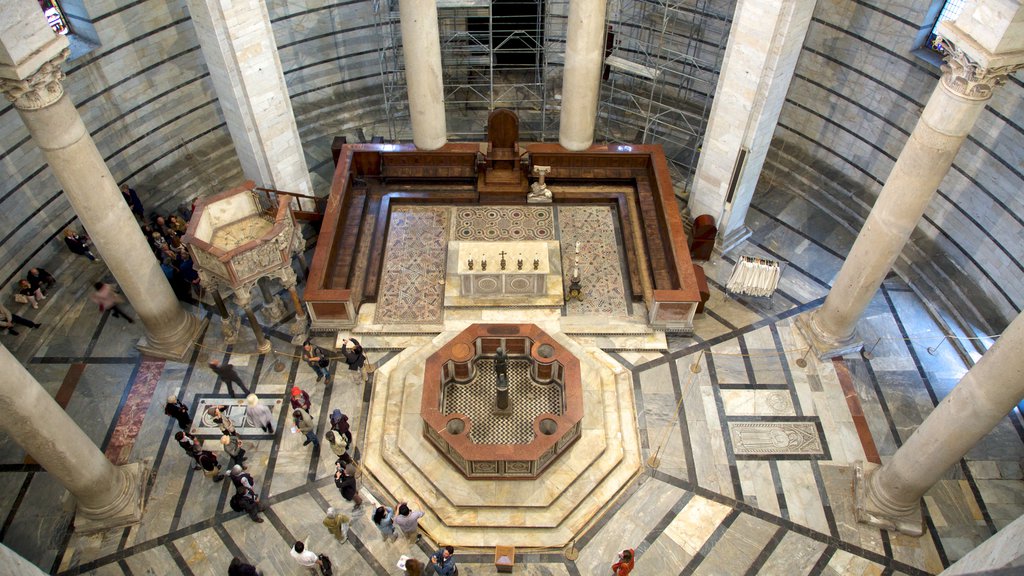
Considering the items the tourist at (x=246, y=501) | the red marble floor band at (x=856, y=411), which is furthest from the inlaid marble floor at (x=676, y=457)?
the tourist at (x=246, y=501)

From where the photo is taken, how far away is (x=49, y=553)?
11719mm

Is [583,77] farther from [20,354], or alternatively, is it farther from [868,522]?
[20,354]

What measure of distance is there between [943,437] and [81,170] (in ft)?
44.4

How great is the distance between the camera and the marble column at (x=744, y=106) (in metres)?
13.6

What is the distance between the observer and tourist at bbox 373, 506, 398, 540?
11.5 metres

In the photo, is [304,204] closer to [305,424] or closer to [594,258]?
[305,424]

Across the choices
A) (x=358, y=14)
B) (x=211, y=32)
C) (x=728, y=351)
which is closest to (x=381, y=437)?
(x=728, y=351)

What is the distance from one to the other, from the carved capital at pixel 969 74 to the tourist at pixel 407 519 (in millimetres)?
10164

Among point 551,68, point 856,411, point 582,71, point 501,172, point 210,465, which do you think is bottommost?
point 856,411

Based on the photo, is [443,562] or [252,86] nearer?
[443,562]

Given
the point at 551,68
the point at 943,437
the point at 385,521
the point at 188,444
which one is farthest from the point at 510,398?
the point at 551,68

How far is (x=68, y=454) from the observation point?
1067 centimetres

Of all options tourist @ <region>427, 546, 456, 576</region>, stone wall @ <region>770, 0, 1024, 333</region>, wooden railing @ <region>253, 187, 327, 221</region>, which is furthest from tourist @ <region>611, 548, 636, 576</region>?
wooden railing @ <region>253, 187, 327, 221</region>

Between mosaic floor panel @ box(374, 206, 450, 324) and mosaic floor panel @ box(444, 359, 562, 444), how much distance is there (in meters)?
1.94
